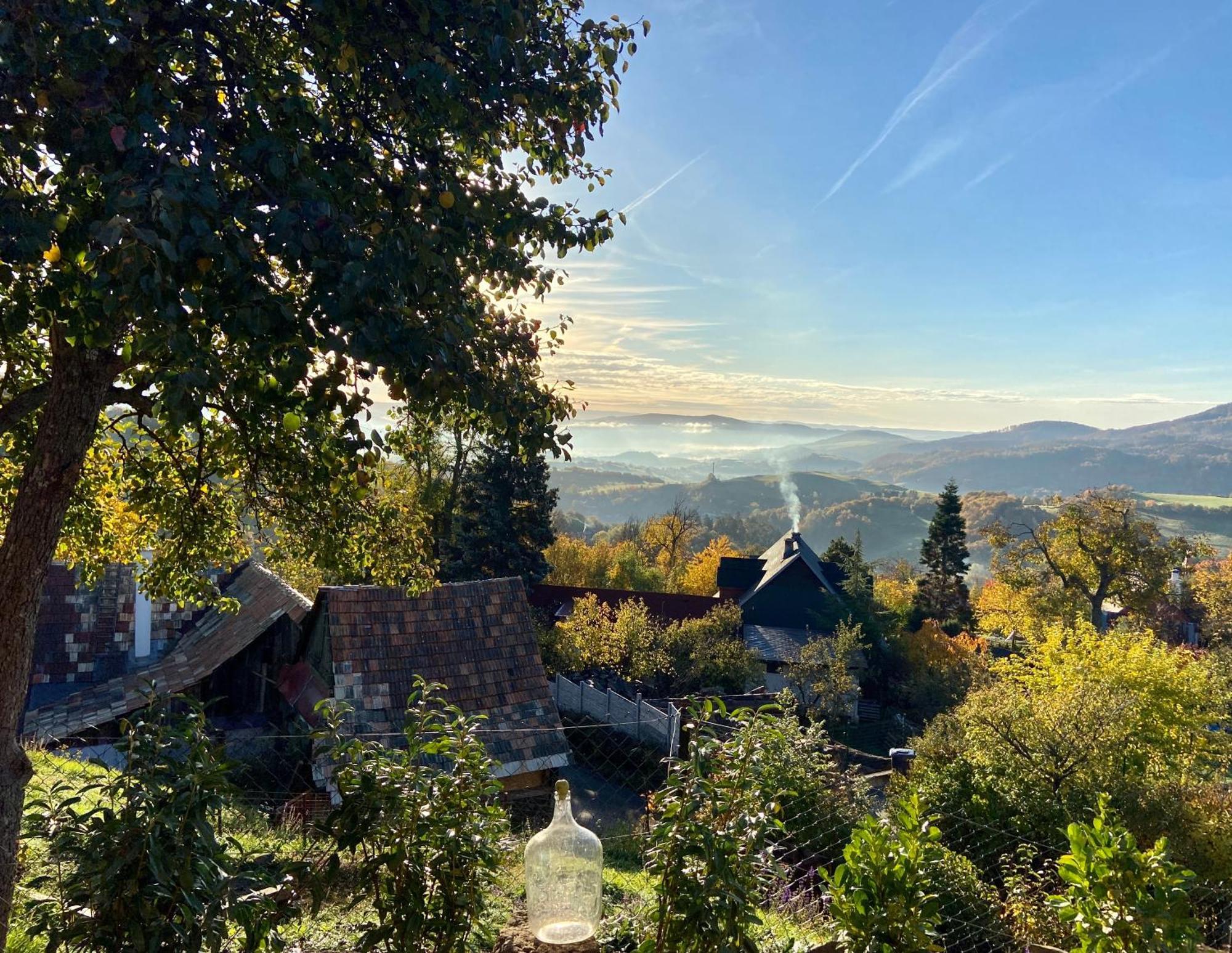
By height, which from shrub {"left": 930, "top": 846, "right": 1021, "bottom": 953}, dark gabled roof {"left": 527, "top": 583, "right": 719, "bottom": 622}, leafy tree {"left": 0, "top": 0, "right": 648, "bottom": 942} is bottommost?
dark gabled roof {"left": 527, "top": 583, "right": 719, "bottom": 622}

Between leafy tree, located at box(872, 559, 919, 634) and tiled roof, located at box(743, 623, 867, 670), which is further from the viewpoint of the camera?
leafy tree, located at box(872, 559, 919, 634)

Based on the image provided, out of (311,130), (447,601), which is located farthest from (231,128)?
(447,601)

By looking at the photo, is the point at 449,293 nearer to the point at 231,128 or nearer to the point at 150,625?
the point at 231,128

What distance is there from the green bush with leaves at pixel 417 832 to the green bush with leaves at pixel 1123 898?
2265 millimetres

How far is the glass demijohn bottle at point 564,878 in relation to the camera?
11.5ft

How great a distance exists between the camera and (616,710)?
18953 millimetres

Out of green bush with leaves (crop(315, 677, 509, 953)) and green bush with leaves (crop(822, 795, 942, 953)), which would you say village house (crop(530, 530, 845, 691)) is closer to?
green bush with leaves (crop(315, 677, 509, 953))

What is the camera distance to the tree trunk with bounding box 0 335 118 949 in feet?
10.6

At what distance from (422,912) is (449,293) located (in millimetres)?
2495

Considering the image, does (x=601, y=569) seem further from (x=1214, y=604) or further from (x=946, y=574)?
(x=1214, y=604)

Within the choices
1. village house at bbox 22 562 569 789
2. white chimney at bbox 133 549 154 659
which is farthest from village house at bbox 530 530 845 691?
white chimney at bbox 133 549 154 659

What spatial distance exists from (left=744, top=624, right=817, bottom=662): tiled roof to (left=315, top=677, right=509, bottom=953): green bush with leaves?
25695 millimetres

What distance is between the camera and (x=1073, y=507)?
98.1 ft

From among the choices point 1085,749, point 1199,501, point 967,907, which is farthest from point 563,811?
point 1199,501
